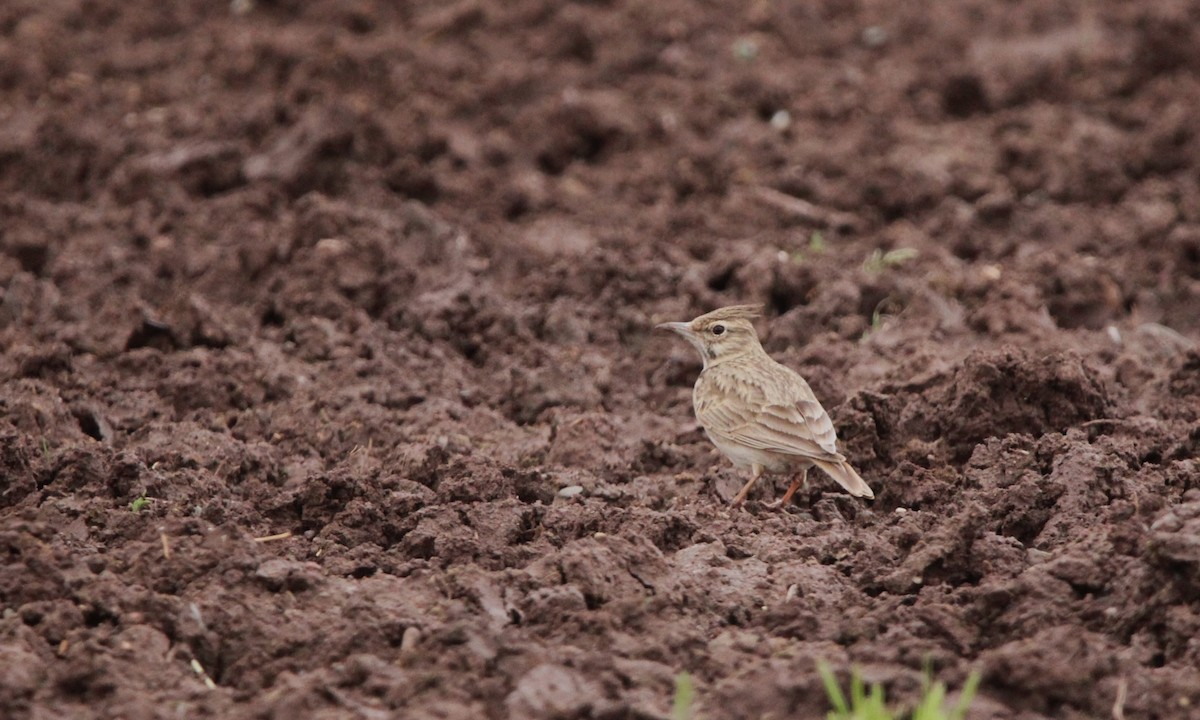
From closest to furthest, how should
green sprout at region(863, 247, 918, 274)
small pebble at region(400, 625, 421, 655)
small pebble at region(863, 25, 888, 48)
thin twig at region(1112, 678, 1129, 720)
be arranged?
1. thin twig at region(1112, 678, 1129, 720)
2. small pebble at region(400, 625, 421, 655)
3. green sprout at region(863, 247, 918, 274)
4. small pebble at region(863, 25, 888, 48)

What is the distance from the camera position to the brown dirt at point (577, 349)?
5250mm

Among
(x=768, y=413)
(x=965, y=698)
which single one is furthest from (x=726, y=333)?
(x=965, y=698)

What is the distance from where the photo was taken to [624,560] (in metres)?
5.74

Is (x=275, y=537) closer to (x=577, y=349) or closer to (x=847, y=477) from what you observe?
(x=847, y=477)

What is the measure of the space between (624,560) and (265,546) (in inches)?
53.9

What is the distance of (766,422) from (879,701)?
2471 mm

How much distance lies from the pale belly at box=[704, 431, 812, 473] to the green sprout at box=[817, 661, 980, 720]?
6.27 feet

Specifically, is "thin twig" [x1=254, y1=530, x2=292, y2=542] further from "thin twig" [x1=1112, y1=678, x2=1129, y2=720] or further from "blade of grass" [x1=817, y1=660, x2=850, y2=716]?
"thin twig" [x1=1112, y1=678, x2=1129, y2=720]

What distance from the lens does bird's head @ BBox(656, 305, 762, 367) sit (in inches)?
307

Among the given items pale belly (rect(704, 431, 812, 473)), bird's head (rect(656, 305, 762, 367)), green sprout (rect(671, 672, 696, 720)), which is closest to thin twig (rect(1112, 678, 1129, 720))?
green sprout (rect(671, 672, 696, 720))

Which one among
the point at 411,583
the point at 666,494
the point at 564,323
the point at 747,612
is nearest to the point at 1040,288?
the point at 564,323

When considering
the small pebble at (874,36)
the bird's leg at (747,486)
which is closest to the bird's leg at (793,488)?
the bird's leg at (747,486)

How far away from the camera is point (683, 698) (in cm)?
461

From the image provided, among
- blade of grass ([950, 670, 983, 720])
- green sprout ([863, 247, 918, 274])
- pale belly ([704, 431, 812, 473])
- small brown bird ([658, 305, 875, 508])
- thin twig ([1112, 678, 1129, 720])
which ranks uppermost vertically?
blade of grass ([950, 670, 983, 720])
